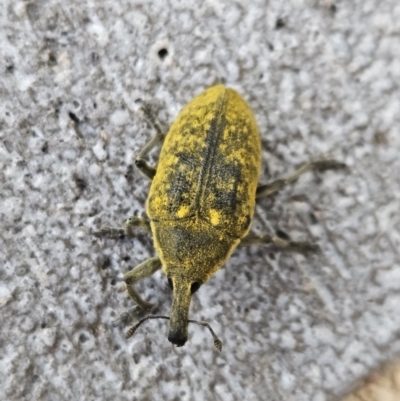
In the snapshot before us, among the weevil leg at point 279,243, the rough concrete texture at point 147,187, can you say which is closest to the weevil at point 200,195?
the weevil leg at point 279,243

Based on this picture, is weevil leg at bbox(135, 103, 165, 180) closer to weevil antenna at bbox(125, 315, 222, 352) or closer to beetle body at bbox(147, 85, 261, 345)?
beetle body at bbox(147, 85, 261, 345)

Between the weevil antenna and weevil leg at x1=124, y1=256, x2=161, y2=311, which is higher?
weevil leg at x1=124, y1=256, x2=161, y2=311

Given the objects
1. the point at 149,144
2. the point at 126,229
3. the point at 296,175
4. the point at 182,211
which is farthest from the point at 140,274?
the point at 296,175

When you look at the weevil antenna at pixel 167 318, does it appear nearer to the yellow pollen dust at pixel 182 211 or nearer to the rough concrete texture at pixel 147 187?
the rough concrete texture at pixel 147 187

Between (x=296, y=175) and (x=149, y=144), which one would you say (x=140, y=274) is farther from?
(x=296, y=175)

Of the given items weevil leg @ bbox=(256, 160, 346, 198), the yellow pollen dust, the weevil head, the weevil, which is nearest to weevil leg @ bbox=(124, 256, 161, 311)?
the weevil

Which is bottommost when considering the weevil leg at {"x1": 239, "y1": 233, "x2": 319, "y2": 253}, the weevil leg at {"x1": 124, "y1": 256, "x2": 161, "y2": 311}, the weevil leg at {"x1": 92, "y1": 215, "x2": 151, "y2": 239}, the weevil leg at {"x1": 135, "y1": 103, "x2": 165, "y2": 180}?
the weevil leg at {"x1": 239, "y1": 233, "x2": 319, "y2": 253}

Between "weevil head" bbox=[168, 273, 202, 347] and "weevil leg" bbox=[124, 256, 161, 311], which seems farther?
"weevil leg" bbox=[124, 256, 161, 311]
